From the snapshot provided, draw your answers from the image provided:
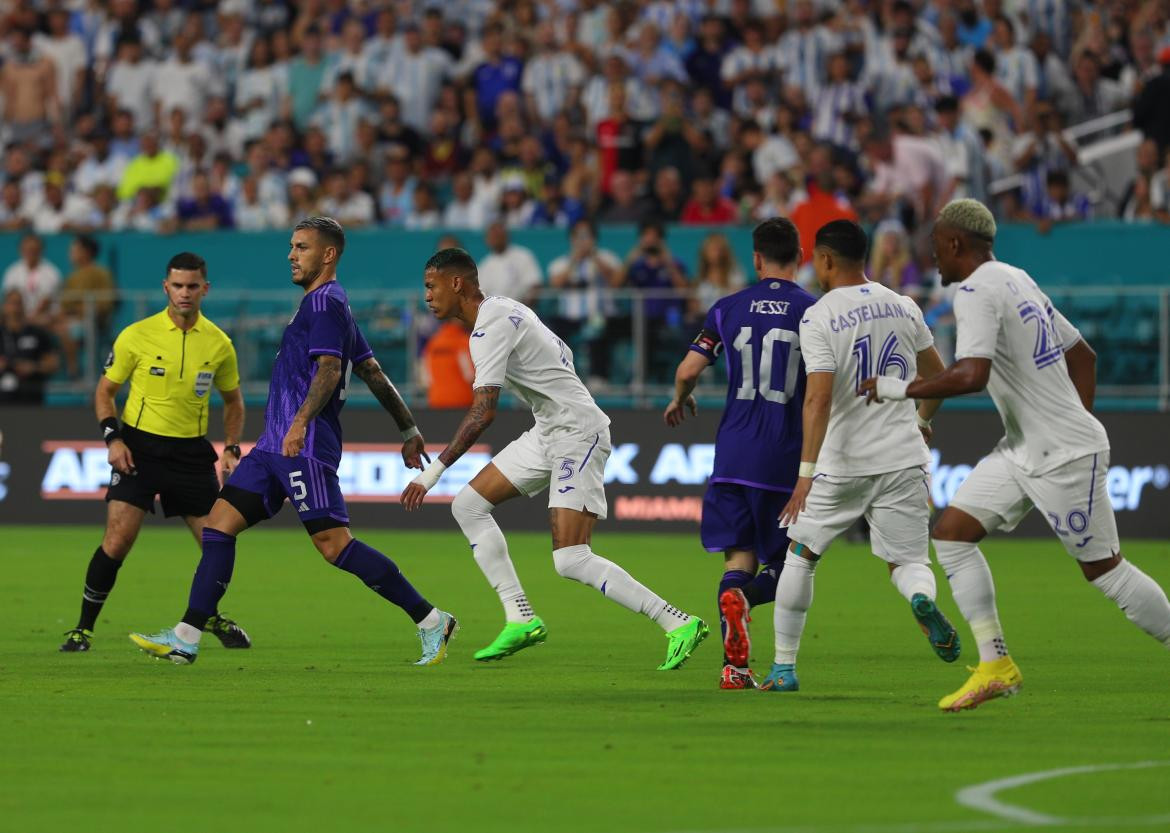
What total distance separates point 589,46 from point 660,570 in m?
9.97

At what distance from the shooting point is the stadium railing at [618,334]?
19.9 meters

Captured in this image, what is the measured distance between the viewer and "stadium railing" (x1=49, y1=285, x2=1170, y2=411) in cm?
1991

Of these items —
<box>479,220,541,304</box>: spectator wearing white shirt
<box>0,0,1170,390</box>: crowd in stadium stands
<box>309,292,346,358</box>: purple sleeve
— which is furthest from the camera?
<box>0,0,1170,390</box>: crowd in stadium stands

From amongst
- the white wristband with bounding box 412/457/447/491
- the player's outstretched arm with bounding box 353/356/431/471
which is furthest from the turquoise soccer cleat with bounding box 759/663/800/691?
the player's outstretched arm with bounding box 353/356/431/471

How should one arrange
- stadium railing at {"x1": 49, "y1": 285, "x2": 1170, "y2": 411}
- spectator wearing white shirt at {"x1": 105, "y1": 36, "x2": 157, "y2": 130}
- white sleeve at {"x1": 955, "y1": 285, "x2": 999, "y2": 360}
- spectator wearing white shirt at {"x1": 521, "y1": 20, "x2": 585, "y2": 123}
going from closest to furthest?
white sleeve at {"x1": 955, "y1": 285, "x2": 999, "y2": 360} → stadium railing at {"x1": 49, "y1": 285, "x2": 1170, "y2": 411} → spectator wearing white shirt at {"x1": 521, "y1": 20, "x2": 585, "y2": 123} → spectator wearing white shirt at {"x1": 105, "y1": 36, "x2": 157, "y2": 130}

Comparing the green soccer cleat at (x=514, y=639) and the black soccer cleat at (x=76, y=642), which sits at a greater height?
the green soccer cleat at (x=514, y=639)

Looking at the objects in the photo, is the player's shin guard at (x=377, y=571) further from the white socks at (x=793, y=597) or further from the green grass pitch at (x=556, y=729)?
the white socks at (x=793, y=597)

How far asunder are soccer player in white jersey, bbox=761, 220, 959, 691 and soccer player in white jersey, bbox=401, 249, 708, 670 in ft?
3.95

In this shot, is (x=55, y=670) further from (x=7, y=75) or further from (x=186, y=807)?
(x=7, y=75)

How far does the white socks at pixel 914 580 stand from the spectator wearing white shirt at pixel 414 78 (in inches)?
661

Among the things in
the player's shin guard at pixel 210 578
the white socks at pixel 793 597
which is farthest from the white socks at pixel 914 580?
the player's shin guard at pixel 210 578

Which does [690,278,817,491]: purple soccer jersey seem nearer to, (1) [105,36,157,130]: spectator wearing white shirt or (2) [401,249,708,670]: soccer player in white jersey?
(2) [401,249,708,670]: soccer player in white jersey

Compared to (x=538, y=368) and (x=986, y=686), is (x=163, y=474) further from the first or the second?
(x=986, y=686)

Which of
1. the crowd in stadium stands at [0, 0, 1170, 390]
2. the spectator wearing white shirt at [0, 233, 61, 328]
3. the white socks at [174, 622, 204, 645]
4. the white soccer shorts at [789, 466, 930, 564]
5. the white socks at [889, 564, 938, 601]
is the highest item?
the crowd in stadium stands at [0, 0, 1170, 390]
